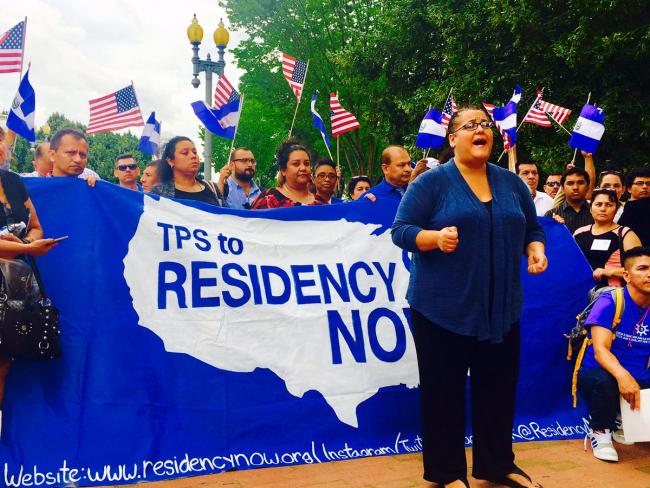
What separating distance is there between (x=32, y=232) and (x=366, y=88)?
652 inches

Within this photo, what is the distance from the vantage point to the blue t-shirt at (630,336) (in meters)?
4.02

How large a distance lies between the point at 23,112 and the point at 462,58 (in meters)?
11.0

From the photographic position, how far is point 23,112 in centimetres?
665

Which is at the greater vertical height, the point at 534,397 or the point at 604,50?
the point at 604,50

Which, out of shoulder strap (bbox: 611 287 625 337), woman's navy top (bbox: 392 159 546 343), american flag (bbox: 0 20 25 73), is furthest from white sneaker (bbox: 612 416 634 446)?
american flag (bbox: 0 20 25 73)

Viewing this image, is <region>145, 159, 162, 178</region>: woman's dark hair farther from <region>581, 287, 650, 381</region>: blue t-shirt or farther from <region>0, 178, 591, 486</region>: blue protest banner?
A: <region>581, 287, 650, 381</region>: blue t-shirt

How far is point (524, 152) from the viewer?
14562 millimetres

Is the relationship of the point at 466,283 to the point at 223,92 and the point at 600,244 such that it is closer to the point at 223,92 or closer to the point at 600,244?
the point at 600,244

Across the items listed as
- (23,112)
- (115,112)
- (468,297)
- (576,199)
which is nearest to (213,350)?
(468,297)

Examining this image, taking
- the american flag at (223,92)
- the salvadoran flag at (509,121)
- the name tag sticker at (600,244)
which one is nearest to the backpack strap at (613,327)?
the name tag sticker at (600,244)

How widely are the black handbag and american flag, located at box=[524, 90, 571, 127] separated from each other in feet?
→ 28.6

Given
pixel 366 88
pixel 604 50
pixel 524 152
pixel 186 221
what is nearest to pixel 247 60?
pixel 366 88

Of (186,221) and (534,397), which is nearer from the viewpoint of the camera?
(186,221)

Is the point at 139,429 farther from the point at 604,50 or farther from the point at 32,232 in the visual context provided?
the point at 604,50
